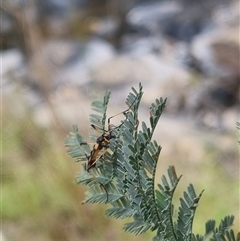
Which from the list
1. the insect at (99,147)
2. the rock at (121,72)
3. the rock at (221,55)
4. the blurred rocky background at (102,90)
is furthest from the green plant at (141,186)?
the rock at (121,72)

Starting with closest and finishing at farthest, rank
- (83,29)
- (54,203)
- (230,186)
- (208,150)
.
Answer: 1. (54,203)
2. (230,186)
3. (208,150)
4. (83,29)

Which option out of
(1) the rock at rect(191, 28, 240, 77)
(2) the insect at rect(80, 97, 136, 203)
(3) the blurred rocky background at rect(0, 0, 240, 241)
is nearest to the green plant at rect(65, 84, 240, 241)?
(2) the insect at rect(80, 97, 136, 203)

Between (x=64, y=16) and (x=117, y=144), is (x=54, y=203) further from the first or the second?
(x=64, y=16)

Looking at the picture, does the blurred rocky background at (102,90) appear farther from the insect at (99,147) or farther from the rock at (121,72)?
the insect at (99,147)

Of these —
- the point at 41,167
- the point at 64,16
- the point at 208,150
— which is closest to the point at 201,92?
the point at 208,150

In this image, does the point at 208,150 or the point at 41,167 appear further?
the point at 208,150

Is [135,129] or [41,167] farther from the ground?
[41,167]

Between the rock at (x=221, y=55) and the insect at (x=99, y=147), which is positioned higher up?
the rock at (x=221, y=55)
